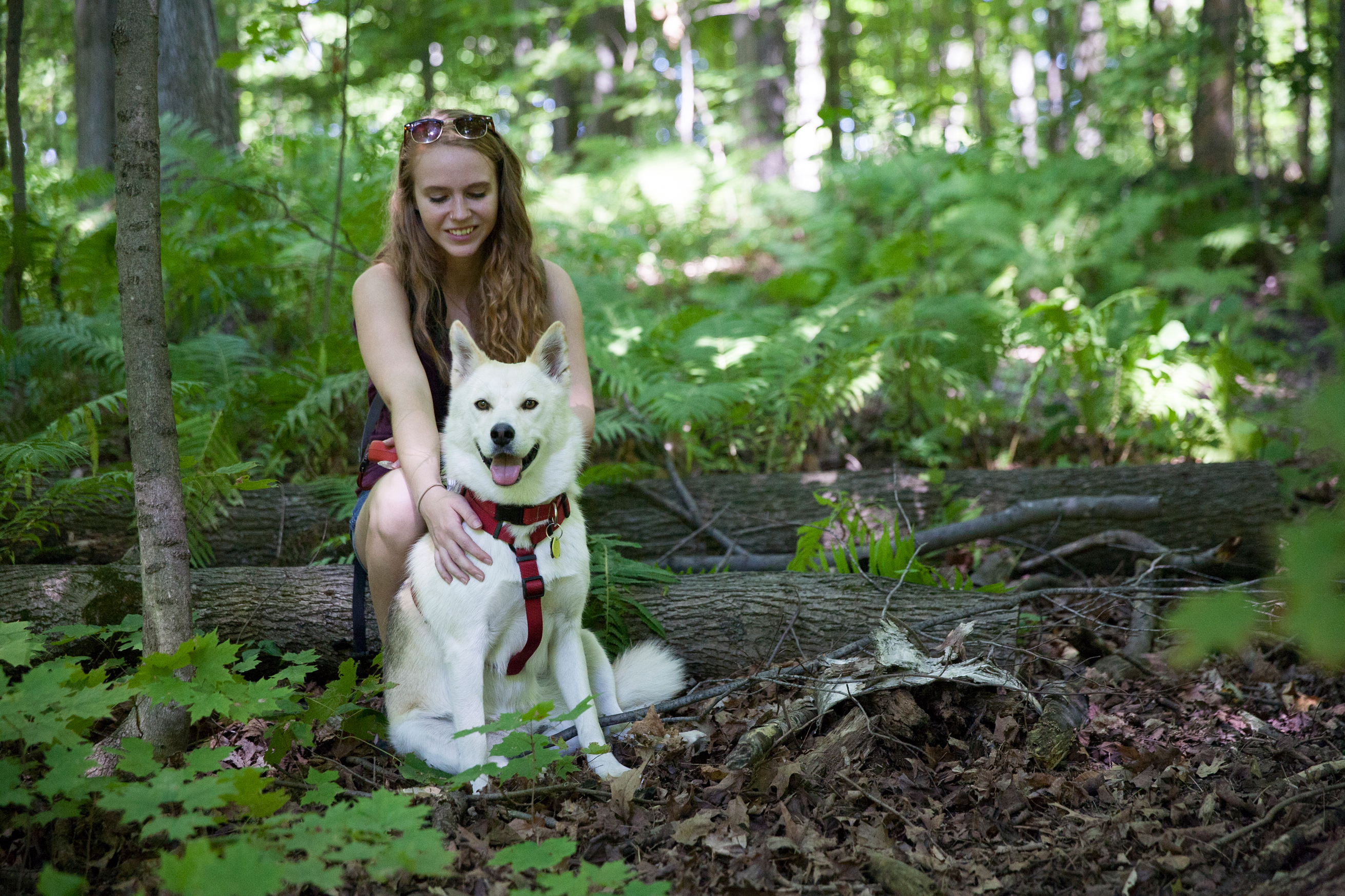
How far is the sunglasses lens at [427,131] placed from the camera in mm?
3395

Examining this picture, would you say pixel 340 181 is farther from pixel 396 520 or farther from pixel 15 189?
pixel 396 520

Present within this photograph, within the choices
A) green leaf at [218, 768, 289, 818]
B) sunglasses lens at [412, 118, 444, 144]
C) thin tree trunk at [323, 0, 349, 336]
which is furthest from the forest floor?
thin tree trunk at [323, 0, 349, 336]

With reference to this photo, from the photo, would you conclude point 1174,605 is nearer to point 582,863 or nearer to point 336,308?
point 582,863

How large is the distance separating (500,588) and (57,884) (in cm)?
139

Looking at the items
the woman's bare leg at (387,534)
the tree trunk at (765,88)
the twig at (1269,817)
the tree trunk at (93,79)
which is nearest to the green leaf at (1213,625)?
the twig at (1269,817)

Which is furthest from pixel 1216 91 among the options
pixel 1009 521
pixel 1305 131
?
pixel 1009 521

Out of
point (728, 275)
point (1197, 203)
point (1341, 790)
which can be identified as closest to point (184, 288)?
point (728, 275)

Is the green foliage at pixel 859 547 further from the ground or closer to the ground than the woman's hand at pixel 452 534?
closer to the ground

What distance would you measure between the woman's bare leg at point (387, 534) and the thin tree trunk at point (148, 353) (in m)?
0.70

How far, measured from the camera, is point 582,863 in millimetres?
1974

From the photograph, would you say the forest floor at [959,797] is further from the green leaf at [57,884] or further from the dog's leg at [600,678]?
the green leaf at [57,884]

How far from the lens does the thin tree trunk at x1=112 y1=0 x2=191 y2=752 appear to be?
2.52 m

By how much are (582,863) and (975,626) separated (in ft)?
6.73

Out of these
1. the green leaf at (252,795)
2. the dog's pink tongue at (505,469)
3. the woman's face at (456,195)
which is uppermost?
the woman's face at (456,195)
